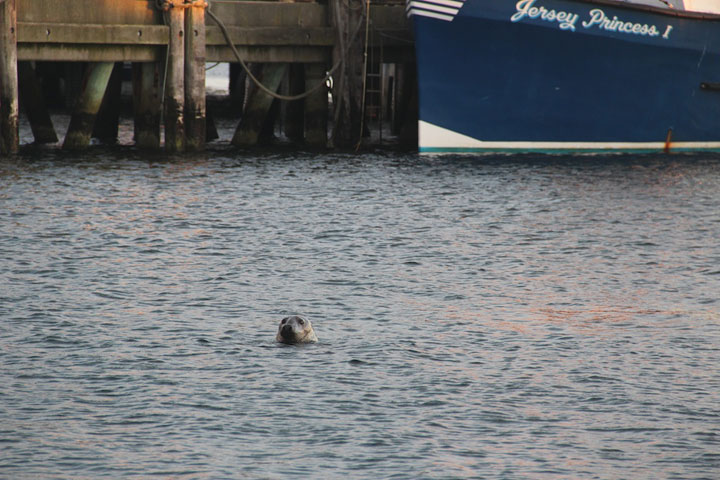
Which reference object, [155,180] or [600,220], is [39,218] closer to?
[155,180]

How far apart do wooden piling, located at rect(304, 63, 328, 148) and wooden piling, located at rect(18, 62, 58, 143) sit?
517 cm

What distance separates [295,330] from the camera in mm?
10352

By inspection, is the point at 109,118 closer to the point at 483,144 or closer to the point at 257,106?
the point at 257,106

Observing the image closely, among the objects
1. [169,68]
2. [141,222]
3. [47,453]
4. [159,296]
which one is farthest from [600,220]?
[47,453]

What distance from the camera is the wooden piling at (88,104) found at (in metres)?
23.7

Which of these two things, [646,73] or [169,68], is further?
[646,73]

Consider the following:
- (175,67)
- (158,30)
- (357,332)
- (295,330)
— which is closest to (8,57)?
(158,30)

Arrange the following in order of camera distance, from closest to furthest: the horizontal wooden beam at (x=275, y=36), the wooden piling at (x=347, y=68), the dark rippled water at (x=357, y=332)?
the dark rippled water at (x=357, y=332), the horizontal wooden beam at (x=275, y=36), the wooden piling at (x=347, y=68)

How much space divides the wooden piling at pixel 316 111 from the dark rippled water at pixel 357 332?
5.51 metres

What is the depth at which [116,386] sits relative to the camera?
9.26 meters

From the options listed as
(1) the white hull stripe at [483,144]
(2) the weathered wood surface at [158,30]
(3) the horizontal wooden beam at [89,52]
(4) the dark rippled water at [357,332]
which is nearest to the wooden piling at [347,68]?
(2) the weathered wood surface at [158,30]

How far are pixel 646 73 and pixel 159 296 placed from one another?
16186 mm

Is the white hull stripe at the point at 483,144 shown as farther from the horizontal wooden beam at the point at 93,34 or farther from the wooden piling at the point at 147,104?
the horizontal wooden beam at the point at 93,34

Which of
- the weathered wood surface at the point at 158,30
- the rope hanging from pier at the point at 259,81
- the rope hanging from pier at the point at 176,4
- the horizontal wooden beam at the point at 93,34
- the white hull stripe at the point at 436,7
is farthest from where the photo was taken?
the white hull stripe at the point at 436,7
